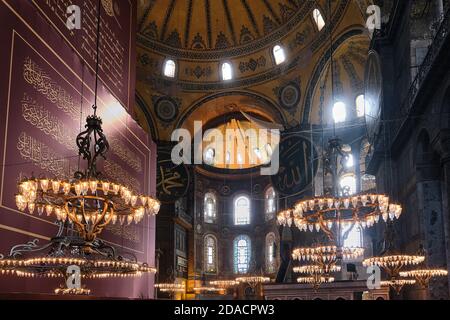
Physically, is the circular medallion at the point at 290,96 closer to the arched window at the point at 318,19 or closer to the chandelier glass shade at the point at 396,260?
the arched window at the point at 318,19

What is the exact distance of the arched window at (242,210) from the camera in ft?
92.1

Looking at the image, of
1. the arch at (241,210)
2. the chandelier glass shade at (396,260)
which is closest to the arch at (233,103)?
the arch at (241,210)

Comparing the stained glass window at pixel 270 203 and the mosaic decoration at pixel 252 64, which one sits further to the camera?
the stained glass window at pixel 270 203

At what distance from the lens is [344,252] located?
11844 mm

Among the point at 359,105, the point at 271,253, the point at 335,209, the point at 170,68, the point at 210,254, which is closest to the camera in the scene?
the point at 335,209

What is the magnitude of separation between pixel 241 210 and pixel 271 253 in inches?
116

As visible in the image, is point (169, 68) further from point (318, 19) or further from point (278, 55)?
point (318, 19)

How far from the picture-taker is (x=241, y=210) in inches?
1112

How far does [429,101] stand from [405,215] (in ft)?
13.8

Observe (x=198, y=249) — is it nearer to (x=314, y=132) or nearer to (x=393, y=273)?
(x=314, y=132)

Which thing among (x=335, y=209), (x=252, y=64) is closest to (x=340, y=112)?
(x=252, y=64)

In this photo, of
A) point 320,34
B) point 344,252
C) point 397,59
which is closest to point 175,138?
point 320,34

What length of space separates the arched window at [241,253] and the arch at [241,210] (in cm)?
88

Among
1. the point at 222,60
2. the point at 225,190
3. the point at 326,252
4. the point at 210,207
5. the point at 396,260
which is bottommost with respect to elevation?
the point at 396,260
